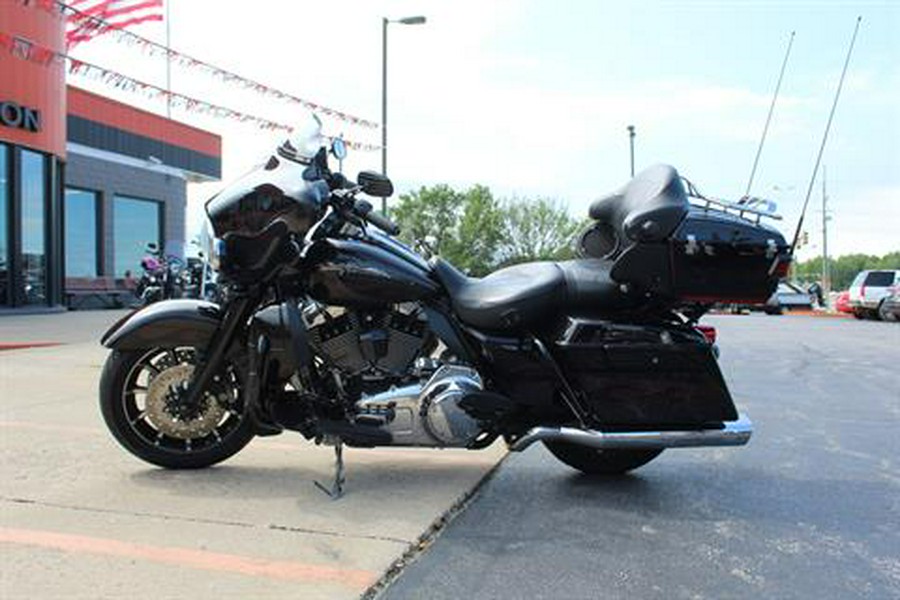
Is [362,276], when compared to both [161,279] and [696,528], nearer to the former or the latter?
[696,528]

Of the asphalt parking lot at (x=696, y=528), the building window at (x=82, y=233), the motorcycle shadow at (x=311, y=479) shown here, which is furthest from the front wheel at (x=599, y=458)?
the building window at (x=82, y=233)

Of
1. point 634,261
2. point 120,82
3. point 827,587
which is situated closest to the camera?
point 827,587

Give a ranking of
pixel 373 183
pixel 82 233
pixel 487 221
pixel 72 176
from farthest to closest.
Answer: pixel 487 221 → pixel 82 233 → pixel 72 176 → pixel 373 183

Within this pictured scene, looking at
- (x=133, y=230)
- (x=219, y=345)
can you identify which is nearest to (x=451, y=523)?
(x=219, y=345)

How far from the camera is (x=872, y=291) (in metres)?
26.3

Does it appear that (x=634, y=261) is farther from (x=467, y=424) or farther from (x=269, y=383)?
(x=269, y=383)

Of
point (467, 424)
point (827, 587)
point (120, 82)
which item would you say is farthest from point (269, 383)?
point (120, 82)

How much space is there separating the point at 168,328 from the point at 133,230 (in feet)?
102

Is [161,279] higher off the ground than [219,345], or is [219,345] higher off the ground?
[161,279]

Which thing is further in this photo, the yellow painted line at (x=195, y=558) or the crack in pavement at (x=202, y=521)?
the crack in pavement at (x=202, y=521)

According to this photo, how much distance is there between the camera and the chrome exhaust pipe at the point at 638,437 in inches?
167

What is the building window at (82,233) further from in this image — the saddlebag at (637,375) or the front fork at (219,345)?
the saddlebag at (637,375)

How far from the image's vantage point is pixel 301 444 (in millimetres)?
5762

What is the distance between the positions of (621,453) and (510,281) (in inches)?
50.5
